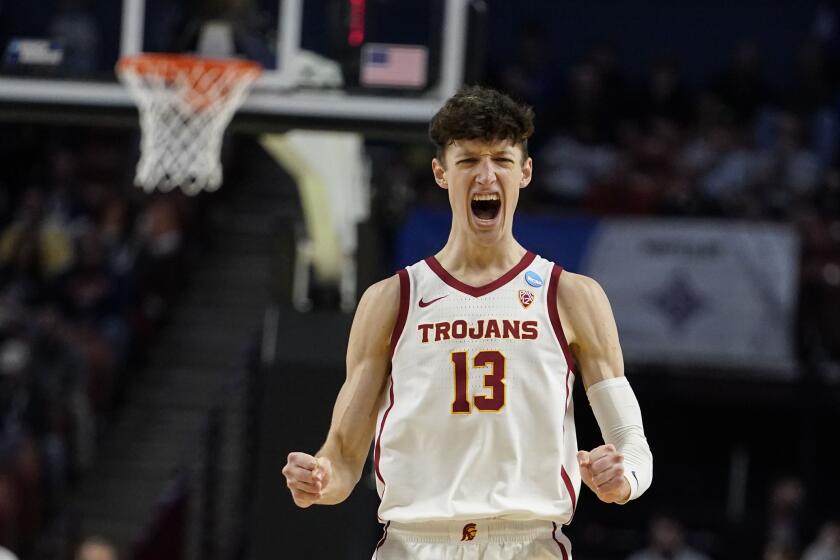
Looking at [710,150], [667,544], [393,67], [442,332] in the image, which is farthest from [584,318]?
[710,150]

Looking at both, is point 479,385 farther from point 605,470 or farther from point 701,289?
point 701,289

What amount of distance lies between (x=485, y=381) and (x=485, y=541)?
0.41 m

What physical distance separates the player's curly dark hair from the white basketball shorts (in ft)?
3.21

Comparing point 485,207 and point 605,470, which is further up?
point 485,207

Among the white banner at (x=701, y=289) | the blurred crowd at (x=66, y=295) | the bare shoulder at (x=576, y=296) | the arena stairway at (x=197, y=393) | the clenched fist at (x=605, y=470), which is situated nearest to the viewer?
the clenched fist at (x=605, y=470)

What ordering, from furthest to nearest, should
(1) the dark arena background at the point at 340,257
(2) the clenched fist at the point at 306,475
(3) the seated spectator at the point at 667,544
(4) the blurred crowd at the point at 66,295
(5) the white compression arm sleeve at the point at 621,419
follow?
(4) the blurred crowd at the point at 66,295 < (3) the seated spectator at the point at 667,544 < (1) the dark arena background at the point at 340,257 < (5) the white compression arm sleeve at the point at 621,419 < (2) the clenched fist at the point at 306,475

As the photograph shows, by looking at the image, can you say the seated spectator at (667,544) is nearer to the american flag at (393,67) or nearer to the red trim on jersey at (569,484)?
the american flag at (393,67)

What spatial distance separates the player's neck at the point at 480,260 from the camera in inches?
161

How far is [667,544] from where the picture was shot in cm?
1170

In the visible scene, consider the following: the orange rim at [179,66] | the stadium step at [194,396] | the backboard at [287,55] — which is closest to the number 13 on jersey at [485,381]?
the backboard at [287,55]

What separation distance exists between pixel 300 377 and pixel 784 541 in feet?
16.3

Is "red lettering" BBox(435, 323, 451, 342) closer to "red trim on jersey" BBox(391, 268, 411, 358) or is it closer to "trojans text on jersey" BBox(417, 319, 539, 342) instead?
"trojans text on jersey" BBox(417, 319, 539, 342)

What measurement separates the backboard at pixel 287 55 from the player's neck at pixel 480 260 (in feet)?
12.6

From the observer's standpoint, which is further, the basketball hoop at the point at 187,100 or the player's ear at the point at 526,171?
the basketball hoop at the point at 187,100
